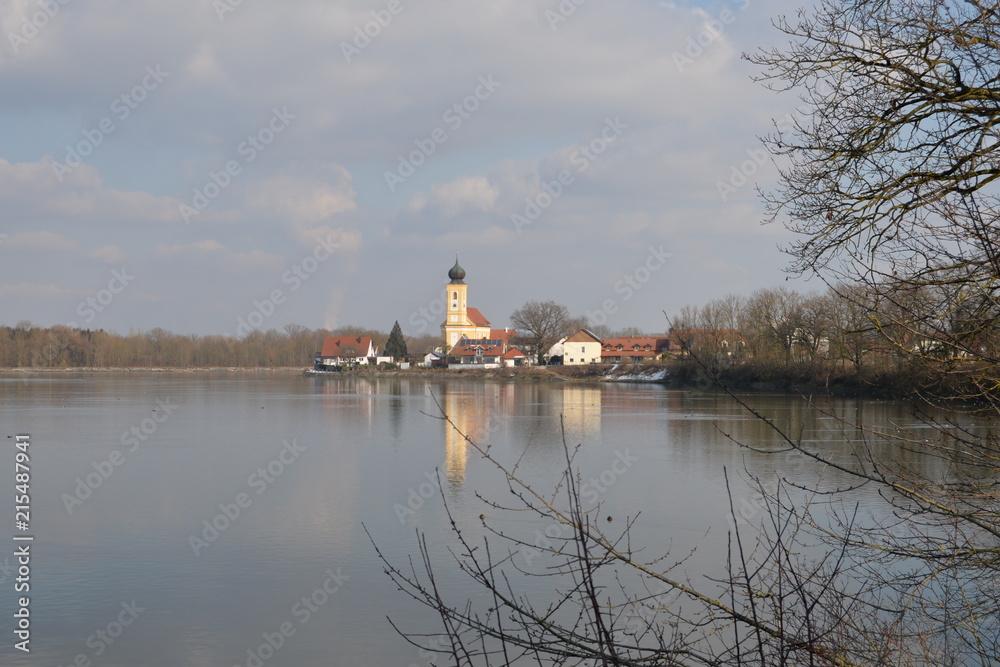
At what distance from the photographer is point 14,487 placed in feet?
47.4

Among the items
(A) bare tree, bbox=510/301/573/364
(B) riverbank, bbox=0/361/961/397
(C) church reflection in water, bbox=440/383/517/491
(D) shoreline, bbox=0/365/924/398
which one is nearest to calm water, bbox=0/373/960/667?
(C) church reflection in water, bbox=440/383/517/491

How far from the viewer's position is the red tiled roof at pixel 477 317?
99.6 metres

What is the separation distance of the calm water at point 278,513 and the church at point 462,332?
199ft

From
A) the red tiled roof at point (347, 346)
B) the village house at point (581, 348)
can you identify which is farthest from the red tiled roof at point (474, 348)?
the red tiled roof at point (347, 346)

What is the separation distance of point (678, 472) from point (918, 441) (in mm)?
12234

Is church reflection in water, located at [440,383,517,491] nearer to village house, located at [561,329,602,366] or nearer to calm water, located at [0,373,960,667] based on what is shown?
calm water, located at [0,373,960,667]

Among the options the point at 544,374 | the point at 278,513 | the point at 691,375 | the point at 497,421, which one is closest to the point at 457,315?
the point at 544,374

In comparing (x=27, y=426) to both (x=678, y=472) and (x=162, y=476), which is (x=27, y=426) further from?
(x=678, y=472)

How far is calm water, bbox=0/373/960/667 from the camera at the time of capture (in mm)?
7488

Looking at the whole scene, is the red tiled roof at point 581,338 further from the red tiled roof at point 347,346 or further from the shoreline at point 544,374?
the red tiled roof at point 347,346

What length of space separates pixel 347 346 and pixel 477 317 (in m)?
15.8

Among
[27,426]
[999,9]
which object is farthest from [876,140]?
[27,426]

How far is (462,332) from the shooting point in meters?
92.3

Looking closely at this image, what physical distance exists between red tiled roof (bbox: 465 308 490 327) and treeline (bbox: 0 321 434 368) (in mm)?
11858
